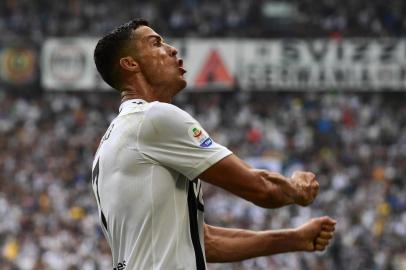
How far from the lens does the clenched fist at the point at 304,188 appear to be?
11.8ft

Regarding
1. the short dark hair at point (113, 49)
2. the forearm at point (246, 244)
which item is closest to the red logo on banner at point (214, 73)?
the forearm at point (246, 244)

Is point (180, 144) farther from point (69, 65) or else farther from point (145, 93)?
point (69, 65)

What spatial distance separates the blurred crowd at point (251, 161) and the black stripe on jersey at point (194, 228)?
12.4 metres

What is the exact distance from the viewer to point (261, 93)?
24.7 meters

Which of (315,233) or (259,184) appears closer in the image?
(259,184)

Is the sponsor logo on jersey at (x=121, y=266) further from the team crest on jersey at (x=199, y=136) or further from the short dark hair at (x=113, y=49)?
the short dark hair at (x=113, y=49)

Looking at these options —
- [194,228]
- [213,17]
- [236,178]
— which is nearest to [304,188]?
[236,178]

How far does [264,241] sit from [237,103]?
803 inches

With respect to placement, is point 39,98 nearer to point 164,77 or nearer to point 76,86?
point 76,86

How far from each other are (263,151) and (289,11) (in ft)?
18.7

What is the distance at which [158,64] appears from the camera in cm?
379

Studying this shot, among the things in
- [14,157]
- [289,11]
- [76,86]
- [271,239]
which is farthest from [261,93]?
[271,239]

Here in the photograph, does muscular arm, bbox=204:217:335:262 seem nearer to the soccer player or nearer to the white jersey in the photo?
the soccer player

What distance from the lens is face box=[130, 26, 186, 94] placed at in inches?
149
